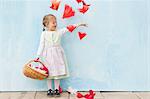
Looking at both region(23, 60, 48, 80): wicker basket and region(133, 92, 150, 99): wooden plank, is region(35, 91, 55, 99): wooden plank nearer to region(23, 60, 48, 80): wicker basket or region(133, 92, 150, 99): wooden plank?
region(23, 60, 48, 80): wicker basket

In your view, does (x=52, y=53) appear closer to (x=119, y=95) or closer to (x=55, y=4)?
(x=55, y=4)

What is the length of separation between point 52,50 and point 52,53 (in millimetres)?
30

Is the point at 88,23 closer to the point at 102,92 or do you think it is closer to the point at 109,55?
the point at 109,55

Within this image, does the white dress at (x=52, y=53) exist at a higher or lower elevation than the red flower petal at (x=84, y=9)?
lower

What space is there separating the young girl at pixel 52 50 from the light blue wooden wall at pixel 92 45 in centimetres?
17

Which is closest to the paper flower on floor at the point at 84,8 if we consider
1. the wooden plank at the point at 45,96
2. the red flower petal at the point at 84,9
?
the red flower petal at the point at 84,9

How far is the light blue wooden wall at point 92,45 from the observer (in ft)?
13.0

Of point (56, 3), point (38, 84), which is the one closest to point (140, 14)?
point (56, 3)

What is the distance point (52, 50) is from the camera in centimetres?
379

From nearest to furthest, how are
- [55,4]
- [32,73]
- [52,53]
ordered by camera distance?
[32,73] → [52,53] → [55,4]

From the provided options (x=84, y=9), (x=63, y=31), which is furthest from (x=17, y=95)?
(x=84, y=9)

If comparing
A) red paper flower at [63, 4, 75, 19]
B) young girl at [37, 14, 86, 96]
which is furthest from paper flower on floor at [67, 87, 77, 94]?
red paper flower at [63, 4, 75, 19]

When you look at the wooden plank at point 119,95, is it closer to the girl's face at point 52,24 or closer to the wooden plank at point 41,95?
the wooden plank at point 41,95

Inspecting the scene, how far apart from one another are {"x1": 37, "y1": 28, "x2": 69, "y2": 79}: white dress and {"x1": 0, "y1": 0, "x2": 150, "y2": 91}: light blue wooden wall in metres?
0.18
